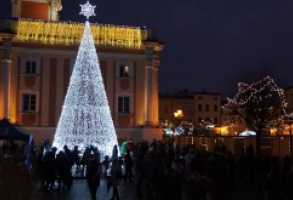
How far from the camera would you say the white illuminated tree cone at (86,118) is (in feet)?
90.8

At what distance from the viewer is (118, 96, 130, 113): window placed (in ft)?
139

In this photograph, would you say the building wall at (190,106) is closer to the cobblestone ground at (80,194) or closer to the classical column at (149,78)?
the classical column at (149,78)

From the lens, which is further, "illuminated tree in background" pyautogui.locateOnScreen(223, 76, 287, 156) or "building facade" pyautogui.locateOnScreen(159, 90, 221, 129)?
"building facade" pyautogui.locateOnScreen(159, 90, 221, 129)

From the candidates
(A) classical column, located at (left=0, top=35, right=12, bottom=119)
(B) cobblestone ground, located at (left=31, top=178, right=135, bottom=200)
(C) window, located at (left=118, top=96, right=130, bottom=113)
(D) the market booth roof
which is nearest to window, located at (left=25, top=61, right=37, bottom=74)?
(A) classical column, located at (left=0, top=35, right=12, bottom=119)

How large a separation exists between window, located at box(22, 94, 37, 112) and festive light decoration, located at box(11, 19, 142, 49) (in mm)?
4425

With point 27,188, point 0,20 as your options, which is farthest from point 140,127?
point 27,188

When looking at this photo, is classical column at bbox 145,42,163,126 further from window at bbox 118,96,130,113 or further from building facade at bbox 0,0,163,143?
window at bbox 118,96,130,113

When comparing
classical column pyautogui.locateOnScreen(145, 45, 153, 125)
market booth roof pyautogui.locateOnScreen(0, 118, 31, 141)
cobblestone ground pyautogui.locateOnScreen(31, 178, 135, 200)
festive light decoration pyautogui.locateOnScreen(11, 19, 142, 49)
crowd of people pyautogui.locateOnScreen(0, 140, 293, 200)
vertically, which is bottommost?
cobblestone ground pyautogui.locateOnScreen(31, 178, 135, 200)

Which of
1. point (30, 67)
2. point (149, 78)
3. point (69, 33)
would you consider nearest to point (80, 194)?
point (149, 78)

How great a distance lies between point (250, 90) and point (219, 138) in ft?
28.2

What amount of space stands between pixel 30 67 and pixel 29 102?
2.85 meters

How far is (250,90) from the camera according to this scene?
46562 mm

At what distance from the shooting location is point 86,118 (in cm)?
2759

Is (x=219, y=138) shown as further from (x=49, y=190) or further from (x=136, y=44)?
(x=49, y=190)
